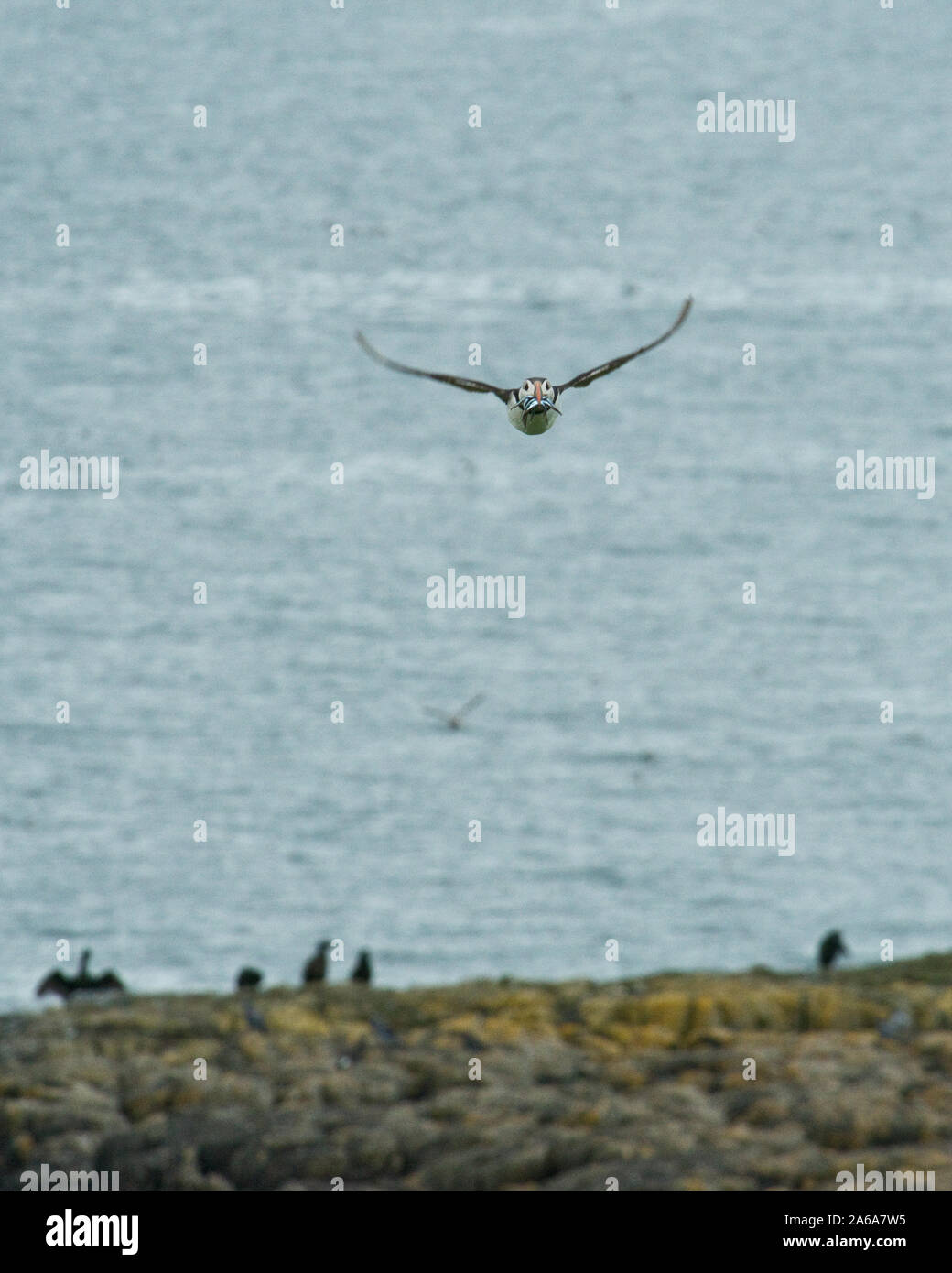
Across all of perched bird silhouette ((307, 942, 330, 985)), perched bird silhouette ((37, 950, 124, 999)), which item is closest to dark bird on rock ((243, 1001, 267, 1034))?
perched bird silhouette ((37, 950, 124, 999))

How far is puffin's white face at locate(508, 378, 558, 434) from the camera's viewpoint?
527 centimetres

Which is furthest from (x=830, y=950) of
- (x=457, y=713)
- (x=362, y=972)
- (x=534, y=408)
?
(x=534, y=408)

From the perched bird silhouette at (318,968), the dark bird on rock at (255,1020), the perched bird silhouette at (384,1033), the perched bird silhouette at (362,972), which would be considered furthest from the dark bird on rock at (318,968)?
the perched bird silhouette at (384,1033)

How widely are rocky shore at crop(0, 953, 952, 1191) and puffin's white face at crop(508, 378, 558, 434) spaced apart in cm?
797

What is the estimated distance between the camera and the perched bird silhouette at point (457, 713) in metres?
28.8

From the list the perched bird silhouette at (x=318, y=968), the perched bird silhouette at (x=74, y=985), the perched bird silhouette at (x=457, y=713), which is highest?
the perched bird silhouette at (x=457, y=713)

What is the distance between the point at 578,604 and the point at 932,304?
1238 centimetres

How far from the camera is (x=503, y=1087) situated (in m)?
13.7

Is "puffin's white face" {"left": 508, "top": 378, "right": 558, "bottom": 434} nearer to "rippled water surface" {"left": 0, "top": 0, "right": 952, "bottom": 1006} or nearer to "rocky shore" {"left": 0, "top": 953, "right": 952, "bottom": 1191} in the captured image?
"rocky shore" {"left": 0, "top": 953, "right": 952, "bottom": 1191}

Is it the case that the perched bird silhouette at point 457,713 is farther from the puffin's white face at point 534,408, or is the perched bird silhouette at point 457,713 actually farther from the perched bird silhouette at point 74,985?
the puffin's white face at point 534,408

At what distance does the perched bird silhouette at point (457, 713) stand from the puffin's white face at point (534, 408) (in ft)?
76.6

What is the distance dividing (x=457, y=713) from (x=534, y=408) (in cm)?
2392

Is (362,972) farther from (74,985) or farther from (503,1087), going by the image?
(503,1087)
